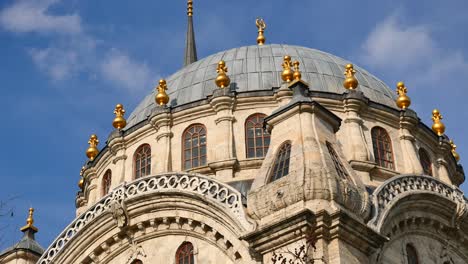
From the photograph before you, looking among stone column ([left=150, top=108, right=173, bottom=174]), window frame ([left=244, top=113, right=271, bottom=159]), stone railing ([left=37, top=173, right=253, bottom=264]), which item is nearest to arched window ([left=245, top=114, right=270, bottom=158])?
window frame ([left=244, top=113, right=271, bottom=159])

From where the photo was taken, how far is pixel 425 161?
112ft

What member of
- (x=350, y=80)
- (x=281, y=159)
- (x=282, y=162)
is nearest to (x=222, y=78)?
(x=350, y=80)

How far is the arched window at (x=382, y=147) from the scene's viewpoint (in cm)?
3253

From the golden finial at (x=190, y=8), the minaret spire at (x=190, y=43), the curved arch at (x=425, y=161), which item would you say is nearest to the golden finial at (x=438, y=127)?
the curved arch at (x=425, y=161)

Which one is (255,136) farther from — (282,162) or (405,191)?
(282,162)

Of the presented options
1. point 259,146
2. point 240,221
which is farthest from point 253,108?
point 240,221

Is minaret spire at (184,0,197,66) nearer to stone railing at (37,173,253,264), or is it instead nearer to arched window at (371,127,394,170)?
arched window at (371,127,394,170)

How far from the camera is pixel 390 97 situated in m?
35.7

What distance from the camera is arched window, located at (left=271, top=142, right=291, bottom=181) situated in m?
24.0

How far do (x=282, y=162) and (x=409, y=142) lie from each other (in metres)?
10.3

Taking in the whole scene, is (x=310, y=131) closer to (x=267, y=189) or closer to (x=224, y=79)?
(x=267, y=189)

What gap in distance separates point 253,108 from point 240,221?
894 centimetres

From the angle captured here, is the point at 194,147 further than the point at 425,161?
No

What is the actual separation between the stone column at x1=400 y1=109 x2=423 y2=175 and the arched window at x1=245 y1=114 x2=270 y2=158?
5.32 metres
